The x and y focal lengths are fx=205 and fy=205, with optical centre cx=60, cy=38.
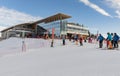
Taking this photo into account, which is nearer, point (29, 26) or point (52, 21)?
point (52, 21)

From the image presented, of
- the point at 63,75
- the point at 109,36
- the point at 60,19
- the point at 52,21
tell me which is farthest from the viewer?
the point at 52,21

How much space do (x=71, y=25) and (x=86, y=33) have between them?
13492 millimetres

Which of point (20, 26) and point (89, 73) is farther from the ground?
point (20, 26)

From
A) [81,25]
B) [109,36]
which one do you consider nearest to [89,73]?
[109,36]

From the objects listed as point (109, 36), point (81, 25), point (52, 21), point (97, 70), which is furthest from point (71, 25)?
point (97, 70)

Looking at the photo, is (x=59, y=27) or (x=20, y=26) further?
(x=20, y=26)

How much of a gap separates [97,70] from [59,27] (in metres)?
54.6

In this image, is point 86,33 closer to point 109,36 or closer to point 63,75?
point 109,36

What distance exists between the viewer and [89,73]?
304 inches

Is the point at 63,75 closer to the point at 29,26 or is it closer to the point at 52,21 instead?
the point at 52,21

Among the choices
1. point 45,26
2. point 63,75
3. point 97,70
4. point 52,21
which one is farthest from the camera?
point 45,26

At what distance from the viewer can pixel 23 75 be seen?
26.2 feet

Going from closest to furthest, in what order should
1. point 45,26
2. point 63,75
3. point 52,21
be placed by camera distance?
1. point 63,75
2. point 52,21
3. point 45,26

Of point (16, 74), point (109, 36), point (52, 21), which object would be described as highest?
point (52, 21)
